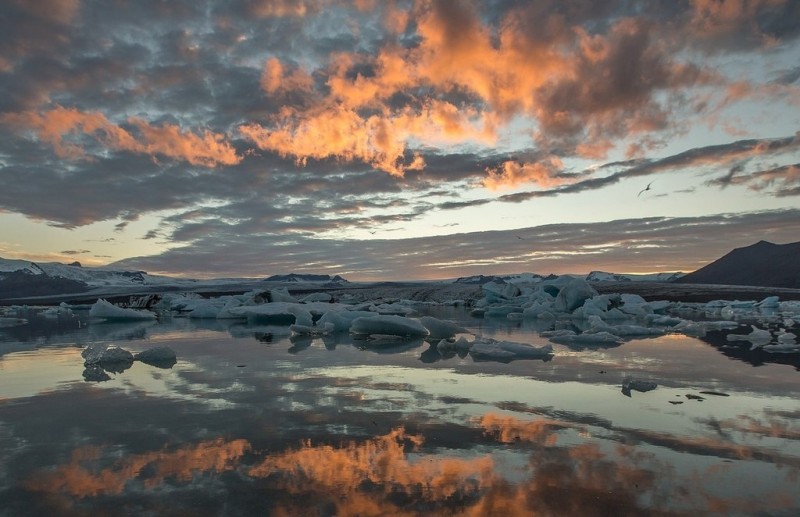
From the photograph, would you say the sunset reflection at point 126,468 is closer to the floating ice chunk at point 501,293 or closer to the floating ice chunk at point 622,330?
the floating ice chunk at point 622,330

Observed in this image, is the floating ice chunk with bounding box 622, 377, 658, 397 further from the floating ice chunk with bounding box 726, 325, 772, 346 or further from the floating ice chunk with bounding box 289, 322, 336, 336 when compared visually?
the floating ice chunk with bounding box 289, 322, 336, 336

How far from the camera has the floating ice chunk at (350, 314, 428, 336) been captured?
49.0ft

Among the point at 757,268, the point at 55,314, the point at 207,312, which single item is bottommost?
the point at 757,268

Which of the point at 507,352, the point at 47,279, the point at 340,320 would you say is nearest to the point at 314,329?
the point at 340,320

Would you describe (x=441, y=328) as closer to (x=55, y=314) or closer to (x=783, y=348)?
(x=783, y=348)

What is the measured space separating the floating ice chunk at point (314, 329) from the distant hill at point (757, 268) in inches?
4159

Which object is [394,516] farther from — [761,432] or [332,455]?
[761,432]

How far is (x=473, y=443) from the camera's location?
480 cm

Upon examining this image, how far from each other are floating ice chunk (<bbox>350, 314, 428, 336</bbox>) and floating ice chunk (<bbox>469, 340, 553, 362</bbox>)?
3.60 m

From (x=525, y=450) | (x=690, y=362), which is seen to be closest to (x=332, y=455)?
(x=525, y=450)

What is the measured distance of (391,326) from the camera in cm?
1500

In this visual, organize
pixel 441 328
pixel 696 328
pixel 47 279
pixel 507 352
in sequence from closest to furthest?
pixel 507 352 → pixel 441 328 → pixel 696 328 → pixel 47 279

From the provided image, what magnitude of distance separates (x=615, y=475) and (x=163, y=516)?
3.23 meters

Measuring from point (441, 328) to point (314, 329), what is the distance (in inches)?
205
